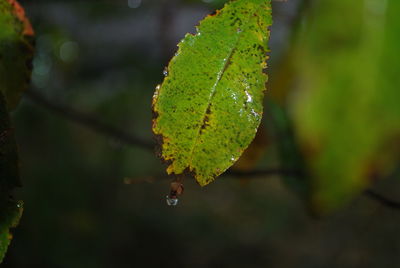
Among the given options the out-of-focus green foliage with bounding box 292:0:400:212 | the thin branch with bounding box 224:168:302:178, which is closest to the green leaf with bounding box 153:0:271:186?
the out-of-focus green foliage with bounding box 292:0:400:212

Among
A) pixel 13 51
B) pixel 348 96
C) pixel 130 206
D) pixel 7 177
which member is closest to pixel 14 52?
pixel 13 51

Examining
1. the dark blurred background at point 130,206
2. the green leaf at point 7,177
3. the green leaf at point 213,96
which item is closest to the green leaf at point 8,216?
the green leaf at point 7,177

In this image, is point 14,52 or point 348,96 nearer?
point 348,96

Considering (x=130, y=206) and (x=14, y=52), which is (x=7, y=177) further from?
(x=130, y=206)

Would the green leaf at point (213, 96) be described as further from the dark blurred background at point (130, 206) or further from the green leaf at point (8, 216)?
the dark blurred background at point (130, 206)

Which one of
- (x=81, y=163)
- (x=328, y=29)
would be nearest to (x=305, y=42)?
(x=328, y=29)

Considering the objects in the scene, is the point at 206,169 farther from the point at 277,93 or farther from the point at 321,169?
the point at 277,93

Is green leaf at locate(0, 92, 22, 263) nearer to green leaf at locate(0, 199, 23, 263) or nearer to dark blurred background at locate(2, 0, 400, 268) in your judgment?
green leaf at locate(0, 199, 23, 263)
